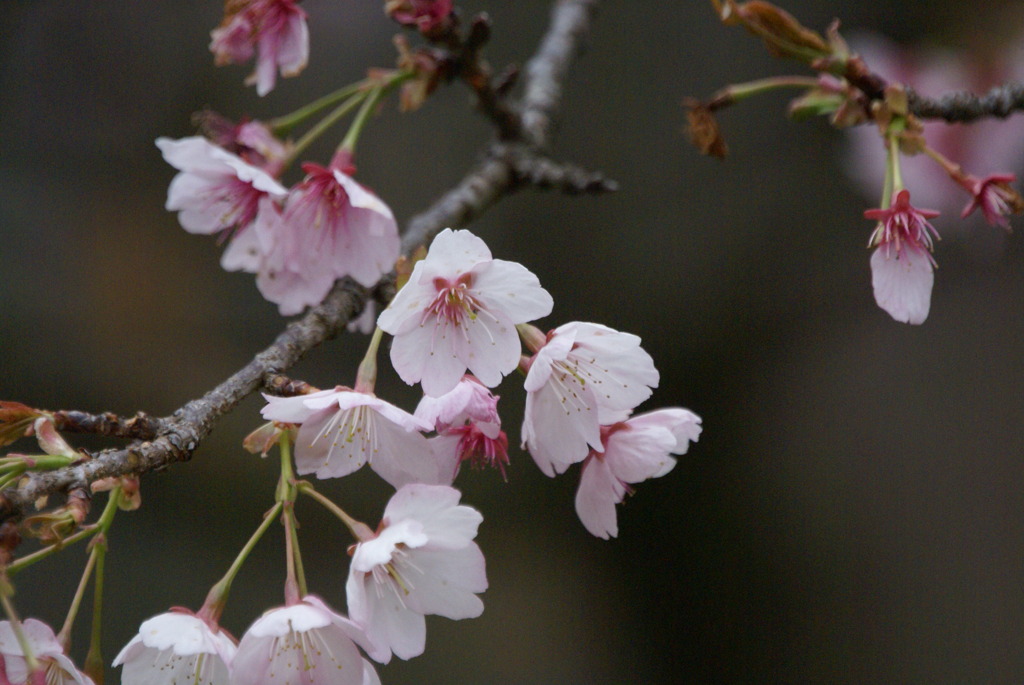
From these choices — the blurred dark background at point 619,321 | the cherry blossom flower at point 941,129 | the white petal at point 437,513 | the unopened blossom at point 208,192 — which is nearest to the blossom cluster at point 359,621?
the white petal at point 437,513

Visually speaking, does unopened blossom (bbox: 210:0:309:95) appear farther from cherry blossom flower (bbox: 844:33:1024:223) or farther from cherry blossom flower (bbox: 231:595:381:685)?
cherry blossom flower (bbox: 844:33:1024:223)

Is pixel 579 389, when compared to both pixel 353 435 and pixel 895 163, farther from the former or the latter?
pixel 895 163

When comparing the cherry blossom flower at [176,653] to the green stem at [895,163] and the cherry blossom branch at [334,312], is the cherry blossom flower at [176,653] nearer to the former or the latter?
the cherry blossom branch at [334,312]

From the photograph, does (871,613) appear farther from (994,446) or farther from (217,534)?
(217,534)

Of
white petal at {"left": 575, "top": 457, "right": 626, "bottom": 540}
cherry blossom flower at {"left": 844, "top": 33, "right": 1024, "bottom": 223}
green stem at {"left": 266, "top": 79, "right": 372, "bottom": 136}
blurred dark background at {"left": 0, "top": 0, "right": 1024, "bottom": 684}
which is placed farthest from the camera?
blurred dark background at {"left": 0, "top": 0, "right": 1024, "bottom": 684}

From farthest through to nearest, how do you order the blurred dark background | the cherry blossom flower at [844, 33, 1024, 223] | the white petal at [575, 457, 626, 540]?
the blurred dark background, the cherry blossom flower at [844, 33, 1024, 223], the white petal at [575, 457, 626, 540]

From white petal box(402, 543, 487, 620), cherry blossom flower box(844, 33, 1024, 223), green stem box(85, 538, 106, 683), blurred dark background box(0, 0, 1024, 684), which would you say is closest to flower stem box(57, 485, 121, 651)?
green stem box(85, 538, 106, 683)
